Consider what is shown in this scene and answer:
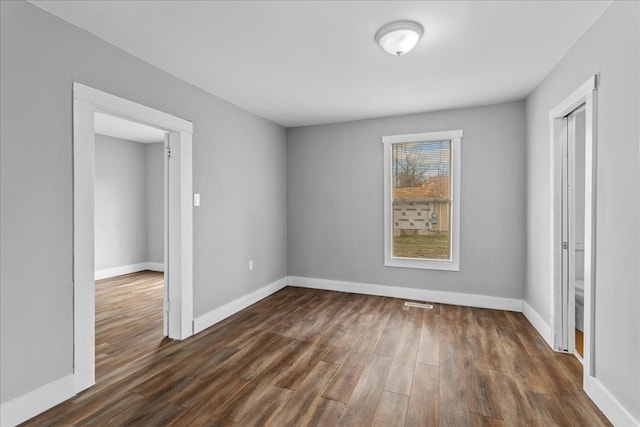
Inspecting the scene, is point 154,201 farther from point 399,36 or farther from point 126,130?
point 399,36

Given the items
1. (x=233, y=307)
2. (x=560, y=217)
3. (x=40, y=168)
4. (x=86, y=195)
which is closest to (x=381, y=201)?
(x=560, y=217)

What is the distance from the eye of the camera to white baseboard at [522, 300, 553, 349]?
2.96 meters

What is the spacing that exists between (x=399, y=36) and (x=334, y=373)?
260 centimetres

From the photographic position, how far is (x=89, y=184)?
230 cm

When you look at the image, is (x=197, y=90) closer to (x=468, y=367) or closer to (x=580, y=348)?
(x=468, y=367)

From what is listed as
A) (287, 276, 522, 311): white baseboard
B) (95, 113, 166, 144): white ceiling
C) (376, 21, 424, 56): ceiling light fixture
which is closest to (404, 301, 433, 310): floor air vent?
(287, 276, 522, 311): white baseboard

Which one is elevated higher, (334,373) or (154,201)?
(154,201)

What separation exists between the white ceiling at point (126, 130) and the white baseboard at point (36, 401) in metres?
3.60

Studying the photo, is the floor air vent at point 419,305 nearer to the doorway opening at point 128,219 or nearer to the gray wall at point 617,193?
the gray wall at point 617,193

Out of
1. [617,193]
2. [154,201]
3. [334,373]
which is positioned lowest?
[334,373]

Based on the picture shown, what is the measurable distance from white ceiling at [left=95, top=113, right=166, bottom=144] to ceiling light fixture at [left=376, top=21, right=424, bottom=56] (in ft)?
12.4

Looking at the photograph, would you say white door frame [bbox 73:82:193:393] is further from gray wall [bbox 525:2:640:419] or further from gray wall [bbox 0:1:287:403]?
gray wall [bbox 525:2:640:419]

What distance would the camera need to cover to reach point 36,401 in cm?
197

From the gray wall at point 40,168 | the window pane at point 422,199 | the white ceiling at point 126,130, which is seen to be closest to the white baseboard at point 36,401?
the gray wall at point 40,168
